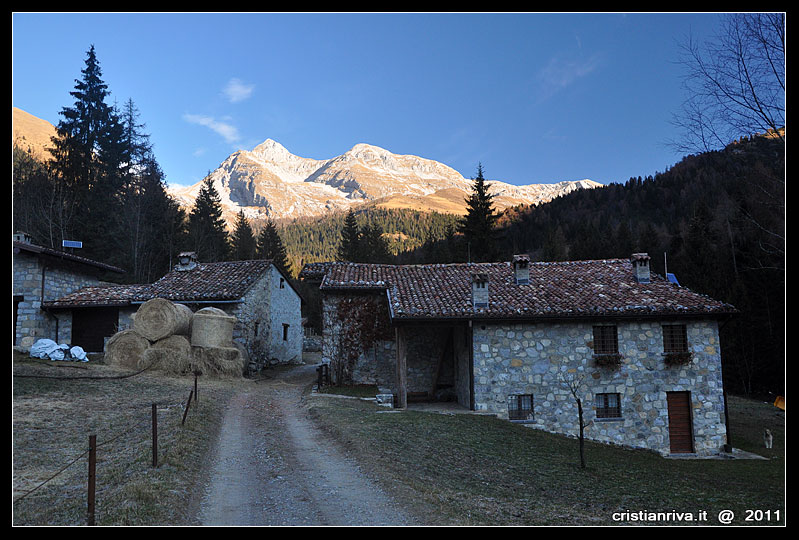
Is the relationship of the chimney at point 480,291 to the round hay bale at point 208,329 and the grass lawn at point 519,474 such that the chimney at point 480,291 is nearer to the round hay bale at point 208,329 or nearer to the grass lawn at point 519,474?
the grass lawn at point 519,474

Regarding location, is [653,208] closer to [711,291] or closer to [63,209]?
[711,291]

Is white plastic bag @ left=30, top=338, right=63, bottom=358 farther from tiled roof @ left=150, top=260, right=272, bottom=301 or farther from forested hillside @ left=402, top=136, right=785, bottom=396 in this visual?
forested hillside @ left=402, top=136, right=785, bottom=396

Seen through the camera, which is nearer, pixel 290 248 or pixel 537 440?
pixel 537 440

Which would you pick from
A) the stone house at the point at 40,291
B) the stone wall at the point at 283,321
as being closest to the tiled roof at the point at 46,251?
the stone house at the point at 40,291

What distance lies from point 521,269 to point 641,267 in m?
4.36

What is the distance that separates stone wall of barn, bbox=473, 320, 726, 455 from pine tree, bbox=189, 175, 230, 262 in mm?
28876

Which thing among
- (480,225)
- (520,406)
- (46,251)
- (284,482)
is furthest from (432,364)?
A: (480,225)

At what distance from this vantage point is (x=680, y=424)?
616 inches

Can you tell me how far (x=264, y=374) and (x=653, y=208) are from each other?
69744 mm

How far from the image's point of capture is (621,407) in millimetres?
15586

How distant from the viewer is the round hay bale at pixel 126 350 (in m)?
16.2

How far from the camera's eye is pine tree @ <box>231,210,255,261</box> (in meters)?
49.4
